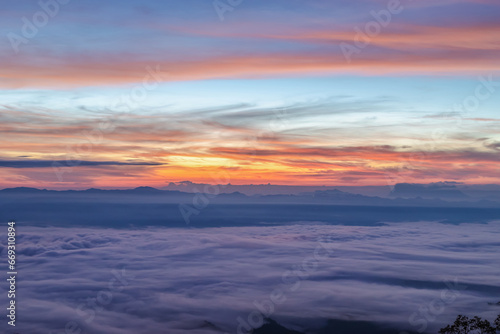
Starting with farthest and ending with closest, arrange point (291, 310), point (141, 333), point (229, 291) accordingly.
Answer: point (229, 291) → point (291, 310) → point (141, 333)

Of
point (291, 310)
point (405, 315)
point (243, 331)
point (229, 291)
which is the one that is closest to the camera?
point (243, 331)

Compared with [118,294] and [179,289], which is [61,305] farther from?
[179,289]

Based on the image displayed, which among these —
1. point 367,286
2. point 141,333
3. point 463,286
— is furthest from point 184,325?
point 463,286

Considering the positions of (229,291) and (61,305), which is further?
(229,291)

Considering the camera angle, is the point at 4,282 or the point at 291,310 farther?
the point at 4,282

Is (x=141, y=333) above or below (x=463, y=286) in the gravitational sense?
below

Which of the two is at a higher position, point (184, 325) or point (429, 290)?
point (429, 290)

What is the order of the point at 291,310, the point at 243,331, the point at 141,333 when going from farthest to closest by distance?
the point at 291,310, the point at 243,331, the point at 141,333

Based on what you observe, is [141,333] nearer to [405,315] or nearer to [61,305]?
[61,305]

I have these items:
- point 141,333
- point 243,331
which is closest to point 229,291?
point 243,331
